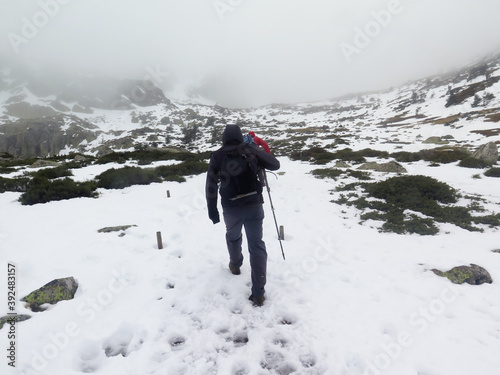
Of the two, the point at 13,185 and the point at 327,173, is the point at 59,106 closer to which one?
the point at 13,185

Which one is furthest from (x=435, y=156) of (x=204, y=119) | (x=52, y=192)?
(x=204, y=119)

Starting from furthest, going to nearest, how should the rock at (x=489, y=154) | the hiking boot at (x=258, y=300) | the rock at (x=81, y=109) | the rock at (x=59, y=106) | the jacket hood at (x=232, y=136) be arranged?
the rock at (x=81, y=109) < the rock at (x=59, y=106) < the rock at (x=489, y=154) < the hiking boot at (x=258, y=300) < the jacket hood at (x=232, y=136)

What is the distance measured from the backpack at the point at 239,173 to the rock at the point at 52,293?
311 centimetres

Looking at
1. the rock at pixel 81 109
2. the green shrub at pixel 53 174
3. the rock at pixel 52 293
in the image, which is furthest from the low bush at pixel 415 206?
the rock at pixel 81 109

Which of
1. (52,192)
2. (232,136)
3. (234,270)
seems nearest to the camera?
(232,136)

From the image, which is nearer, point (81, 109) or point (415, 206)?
point (415, 206)

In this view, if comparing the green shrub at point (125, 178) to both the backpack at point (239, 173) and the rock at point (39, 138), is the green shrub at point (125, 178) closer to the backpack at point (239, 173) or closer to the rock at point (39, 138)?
the backpack at point (239, 173)

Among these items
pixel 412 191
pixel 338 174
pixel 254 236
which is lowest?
pixel 412 191

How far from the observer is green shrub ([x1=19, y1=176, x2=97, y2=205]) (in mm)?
9066

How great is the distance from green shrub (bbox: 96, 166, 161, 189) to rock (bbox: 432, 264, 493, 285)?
42.1 feet

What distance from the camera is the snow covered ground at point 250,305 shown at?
2.99 meters

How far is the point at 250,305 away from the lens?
4.00 meters

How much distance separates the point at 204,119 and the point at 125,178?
10721cm

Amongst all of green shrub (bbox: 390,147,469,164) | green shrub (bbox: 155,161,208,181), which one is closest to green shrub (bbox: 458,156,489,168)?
green shrub (bbox: 390,147,469,164)
